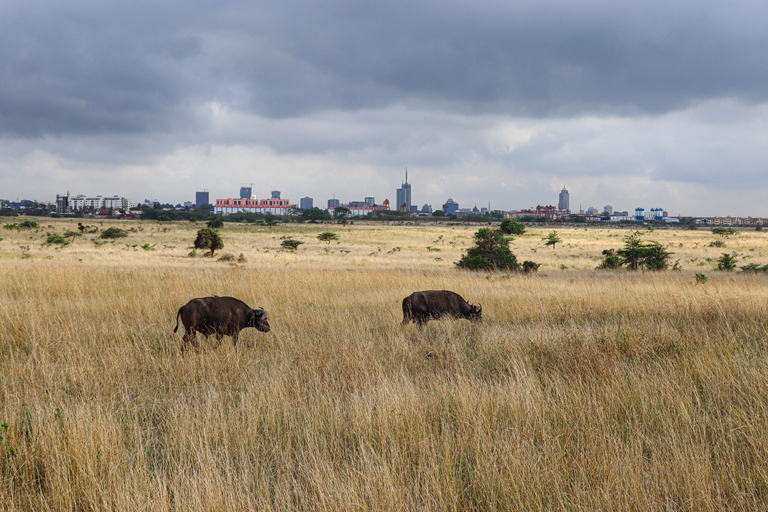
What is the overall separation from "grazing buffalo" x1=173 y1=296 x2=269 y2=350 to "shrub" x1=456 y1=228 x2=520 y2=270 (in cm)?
1806

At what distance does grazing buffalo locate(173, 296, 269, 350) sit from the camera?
6.43 meters

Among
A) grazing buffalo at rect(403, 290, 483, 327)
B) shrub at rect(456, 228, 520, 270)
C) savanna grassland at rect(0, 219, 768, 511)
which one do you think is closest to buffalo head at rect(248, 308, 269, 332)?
savanna grassland at rect(0, 219, 768, 511)

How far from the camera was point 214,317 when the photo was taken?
259 inches

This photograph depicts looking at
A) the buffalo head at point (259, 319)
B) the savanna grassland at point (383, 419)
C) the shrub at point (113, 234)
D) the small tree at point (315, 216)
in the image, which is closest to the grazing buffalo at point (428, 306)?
the savanna grassland at point (383, 419)

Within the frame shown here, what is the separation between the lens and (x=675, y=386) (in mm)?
4688

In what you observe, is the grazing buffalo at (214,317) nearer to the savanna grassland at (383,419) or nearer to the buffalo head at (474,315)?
the savanna grassland at (383,419)

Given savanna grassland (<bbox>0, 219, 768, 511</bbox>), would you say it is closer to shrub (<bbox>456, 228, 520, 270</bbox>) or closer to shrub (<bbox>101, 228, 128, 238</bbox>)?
shrub (<bbox>456, 228, 520, 270</bbox>)

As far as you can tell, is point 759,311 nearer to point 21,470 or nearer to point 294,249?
point 21,470

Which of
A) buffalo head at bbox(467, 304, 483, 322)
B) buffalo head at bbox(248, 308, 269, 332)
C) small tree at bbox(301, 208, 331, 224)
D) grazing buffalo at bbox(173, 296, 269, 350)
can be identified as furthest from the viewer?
small tree at bbox(301, 208, 331, 224)

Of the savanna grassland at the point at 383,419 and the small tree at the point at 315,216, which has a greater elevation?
the small tree at the point at 315,216

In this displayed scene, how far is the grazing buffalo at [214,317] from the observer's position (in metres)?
6.43

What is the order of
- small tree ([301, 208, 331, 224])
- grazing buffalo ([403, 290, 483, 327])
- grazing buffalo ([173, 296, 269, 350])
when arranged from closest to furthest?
grazing buffalo ([173, 296, 269, 350]) → grazing buffalo ([403, 290, 483, 327]) → small tree ([301, 208, 331, 224])

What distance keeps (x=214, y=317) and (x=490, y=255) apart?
20.3 metres

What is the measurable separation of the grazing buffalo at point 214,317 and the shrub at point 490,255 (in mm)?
18058
